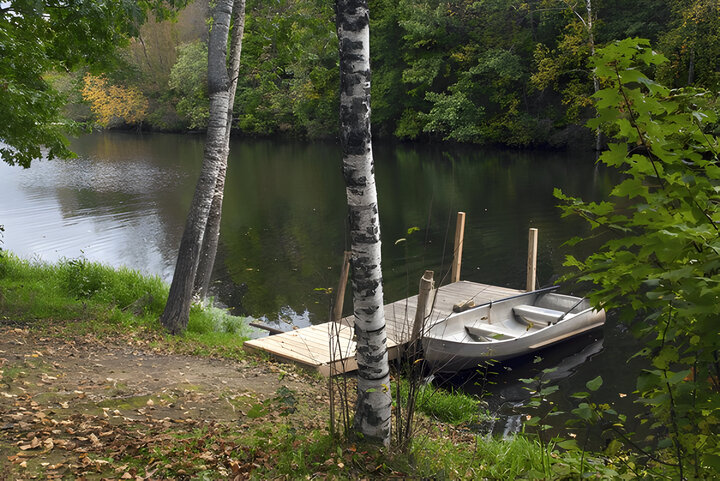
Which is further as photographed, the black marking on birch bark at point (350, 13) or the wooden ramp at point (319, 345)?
the wooden ramp at point (319, 345)

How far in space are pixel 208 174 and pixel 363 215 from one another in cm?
526

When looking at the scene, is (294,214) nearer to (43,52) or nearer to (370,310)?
(43,52)

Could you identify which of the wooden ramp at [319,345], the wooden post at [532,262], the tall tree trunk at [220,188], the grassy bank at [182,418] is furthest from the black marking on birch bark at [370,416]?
the wooden post at [532,262]

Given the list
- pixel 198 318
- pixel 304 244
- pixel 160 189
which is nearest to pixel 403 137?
pixel 160 189

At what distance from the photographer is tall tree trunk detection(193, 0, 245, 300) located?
1012 cm

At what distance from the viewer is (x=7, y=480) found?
3717 millimetres

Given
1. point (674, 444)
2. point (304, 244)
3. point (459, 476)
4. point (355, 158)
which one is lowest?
point (304, 244)

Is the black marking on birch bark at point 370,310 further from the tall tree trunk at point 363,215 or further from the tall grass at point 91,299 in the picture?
the tall grass at point 91,299

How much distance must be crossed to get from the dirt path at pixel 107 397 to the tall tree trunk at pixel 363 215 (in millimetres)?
627

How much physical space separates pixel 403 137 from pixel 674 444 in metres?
46.7

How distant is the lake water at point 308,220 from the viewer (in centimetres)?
1437

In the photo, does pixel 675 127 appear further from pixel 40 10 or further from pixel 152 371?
pixel 40 10

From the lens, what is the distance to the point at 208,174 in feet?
29.6

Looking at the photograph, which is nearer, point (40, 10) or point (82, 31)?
point (40, 10)
